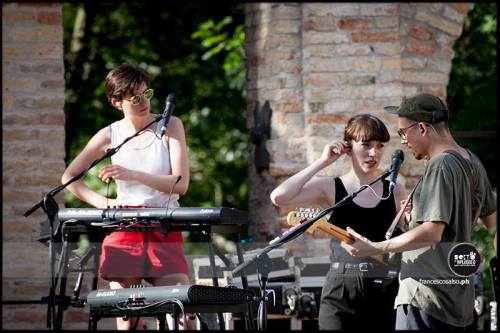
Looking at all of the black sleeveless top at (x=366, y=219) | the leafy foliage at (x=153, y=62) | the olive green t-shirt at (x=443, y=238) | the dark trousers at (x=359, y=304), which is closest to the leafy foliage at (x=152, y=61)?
the leafy foliage at (x=153, y=62)

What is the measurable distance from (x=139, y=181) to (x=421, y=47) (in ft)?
10.1

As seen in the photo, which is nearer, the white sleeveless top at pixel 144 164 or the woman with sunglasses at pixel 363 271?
the woman with sunglasses at pixel 363 271

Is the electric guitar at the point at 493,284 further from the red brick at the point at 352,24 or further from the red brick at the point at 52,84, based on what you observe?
the red brick at the point at 52,84

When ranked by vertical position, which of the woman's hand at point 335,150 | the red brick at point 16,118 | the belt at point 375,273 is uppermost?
the red brick at point 16,118

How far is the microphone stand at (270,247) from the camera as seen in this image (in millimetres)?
5074

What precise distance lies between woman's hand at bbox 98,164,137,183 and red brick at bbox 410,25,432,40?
3099 mm

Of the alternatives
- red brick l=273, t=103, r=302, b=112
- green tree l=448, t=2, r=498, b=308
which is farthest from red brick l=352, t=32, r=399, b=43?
green tree l=448, t=2, r=498, b=308

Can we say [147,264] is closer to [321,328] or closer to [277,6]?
[321,328]

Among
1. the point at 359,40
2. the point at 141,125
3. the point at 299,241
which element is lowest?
the point at 299,241

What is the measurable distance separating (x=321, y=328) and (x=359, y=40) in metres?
2.81

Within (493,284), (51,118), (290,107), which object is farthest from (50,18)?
(493,284)

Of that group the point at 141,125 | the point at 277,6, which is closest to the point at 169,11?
the point at 277,6

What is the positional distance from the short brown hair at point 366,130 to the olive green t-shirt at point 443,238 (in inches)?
39.0

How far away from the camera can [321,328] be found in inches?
221
